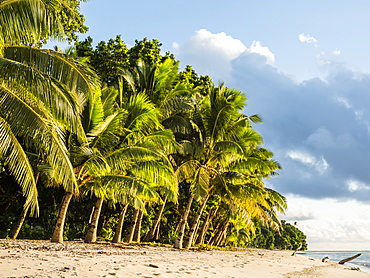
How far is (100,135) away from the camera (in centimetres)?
1410

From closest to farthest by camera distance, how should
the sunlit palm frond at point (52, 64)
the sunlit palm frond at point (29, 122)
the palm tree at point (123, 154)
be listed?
the sunlit palm frond at point (29, 122)
the sunlit palm frond at point (52, 64)
the palm tree at point (123, 154)

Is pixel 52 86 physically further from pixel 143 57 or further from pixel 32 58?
pixel 143 57

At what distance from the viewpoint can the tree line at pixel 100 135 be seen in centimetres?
830

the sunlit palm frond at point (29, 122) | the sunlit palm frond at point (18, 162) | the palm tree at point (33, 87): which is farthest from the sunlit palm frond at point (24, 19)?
the sunlit palm frond at point (18, 162)

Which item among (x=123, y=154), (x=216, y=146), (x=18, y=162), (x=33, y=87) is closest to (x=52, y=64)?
(x=33, y=87)

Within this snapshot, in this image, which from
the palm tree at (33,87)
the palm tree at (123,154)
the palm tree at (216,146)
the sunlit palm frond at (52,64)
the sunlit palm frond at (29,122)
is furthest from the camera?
the palm tree at (216,146)

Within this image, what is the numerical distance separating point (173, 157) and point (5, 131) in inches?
511

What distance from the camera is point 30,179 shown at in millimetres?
8117

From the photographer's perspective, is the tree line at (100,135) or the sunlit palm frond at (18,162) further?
the tree line at (100,135)

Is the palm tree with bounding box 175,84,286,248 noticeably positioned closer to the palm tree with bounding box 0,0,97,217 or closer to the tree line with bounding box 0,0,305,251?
the tree line with bounding box 0,0,305,251

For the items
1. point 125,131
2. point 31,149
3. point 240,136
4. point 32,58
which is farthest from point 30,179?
point 240,136

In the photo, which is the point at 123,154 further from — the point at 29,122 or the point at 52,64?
the point at 29,122

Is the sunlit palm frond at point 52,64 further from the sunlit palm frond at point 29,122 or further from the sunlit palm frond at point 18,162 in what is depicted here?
the sunlit palm frond at point 18,162

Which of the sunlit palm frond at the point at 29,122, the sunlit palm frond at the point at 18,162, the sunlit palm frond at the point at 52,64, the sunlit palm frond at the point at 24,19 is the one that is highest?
the sunlit palm frond at the point at 24,19
